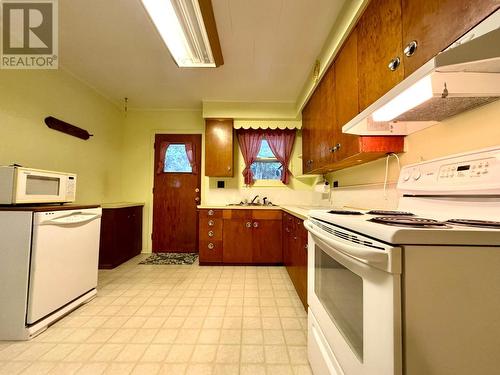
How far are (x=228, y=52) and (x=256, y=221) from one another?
2.11 m

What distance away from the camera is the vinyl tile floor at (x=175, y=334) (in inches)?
51.2

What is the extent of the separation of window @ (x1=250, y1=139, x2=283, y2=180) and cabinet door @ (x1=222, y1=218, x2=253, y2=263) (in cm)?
93

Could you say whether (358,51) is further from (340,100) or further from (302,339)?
(302,339)

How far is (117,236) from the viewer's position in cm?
310

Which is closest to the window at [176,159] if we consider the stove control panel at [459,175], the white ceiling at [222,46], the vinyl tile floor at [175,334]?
the white ceiling at [222,46]

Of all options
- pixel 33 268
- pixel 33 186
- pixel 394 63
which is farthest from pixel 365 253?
pixel 33 186

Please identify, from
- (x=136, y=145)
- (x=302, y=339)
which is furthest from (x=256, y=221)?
(x=136, y=145)

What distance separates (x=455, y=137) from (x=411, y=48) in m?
0.47

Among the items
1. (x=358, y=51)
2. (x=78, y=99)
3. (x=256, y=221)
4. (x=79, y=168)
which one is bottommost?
(x=256, y=221)

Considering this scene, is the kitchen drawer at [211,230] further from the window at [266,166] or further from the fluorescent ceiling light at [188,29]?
the fluorescent ceiling light at [188,29]

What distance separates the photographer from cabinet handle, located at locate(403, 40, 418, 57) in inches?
38.6

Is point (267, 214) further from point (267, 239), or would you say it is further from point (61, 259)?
point (61, 259)

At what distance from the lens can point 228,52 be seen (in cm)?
232

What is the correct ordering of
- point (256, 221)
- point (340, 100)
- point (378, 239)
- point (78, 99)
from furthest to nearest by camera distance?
point (256, 221) → point (78, 99) → point (340, 100) → point (378, 239)
